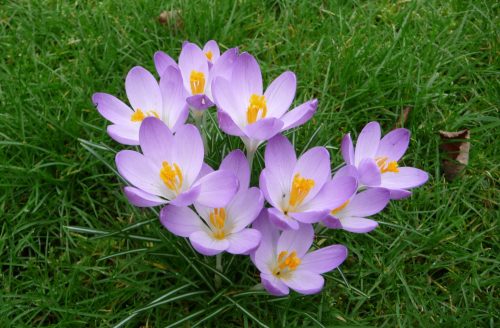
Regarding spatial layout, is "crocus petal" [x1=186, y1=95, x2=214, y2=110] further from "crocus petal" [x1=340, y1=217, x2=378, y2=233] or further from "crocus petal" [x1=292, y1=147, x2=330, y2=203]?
"crocus petal" [x1=340, y1=217, x2=378, y2=233]

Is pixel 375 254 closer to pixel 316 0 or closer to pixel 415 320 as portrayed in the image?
pixel 415 320

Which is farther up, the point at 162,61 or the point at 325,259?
the point at 162,61

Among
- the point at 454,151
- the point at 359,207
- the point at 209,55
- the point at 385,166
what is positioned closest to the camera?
the point at 359,207

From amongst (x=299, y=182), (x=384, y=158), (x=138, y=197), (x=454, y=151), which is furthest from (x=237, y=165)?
(x=454, y=151)

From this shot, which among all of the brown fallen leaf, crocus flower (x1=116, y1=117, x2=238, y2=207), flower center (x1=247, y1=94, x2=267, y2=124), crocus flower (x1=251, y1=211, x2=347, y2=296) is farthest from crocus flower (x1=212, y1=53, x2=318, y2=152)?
the brown fallen leaf

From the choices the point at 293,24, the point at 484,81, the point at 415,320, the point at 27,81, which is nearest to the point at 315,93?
the point at 293,24

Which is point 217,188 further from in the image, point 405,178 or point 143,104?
point 405,178

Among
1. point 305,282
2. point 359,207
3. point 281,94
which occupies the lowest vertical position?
point 305,282

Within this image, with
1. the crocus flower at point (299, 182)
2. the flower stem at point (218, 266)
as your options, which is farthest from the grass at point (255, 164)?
the crocus flower at point (299, 182)
